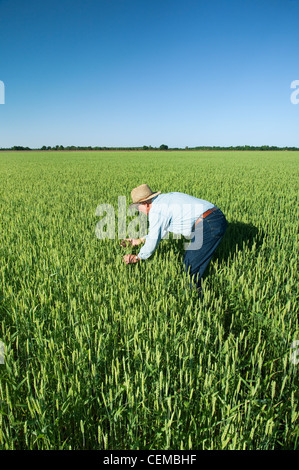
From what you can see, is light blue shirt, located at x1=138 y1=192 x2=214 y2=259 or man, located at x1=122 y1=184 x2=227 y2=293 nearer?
light blue shirt, located at x1=138 y1=192 x2=214 y2=259

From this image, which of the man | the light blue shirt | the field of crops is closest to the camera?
the field of crops

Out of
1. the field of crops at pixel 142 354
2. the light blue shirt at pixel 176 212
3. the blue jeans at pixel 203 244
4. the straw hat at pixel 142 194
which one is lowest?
the field of crops at pixel 142 354

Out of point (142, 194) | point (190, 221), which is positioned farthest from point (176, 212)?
point (142, 194)

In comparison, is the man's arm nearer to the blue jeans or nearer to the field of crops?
the field of crops

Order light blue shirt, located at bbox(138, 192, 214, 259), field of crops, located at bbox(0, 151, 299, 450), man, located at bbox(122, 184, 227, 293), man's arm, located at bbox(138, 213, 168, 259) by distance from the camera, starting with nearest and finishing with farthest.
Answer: field of crops, located at bbox(0, 151, 299, 450), man's arm, located at bbox(138, 213, 168, 259), light blue shirt, located at bbox(138, 192, 214, 259), man, located at bbox(122, 184, 227, 293)

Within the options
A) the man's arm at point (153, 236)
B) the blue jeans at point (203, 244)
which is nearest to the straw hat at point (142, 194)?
the man's arm at point (153, 236)

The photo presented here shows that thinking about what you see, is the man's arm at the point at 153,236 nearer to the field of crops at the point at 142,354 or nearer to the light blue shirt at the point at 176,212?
the light blue shirt at the point at 176,212

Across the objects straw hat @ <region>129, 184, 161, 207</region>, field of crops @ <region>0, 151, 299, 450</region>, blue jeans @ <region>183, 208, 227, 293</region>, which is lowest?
field of crops @ <region>0, 151, 299, 450</region>

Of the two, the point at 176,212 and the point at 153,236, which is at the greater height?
the point at 176,212

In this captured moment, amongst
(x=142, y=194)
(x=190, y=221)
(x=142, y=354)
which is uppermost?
(x=142, y=194)

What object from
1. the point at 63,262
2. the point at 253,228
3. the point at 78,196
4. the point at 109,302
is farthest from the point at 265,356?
the point at 78,196

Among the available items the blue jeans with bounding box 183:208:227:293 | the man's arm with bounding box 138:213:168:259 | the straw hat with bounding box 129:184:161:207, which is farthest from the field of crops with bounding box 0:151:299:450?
the straw hat with bounding box 129:184:161:207

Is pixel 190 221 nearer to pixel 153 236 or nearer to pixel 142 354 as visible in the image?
pixel 153 236
